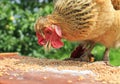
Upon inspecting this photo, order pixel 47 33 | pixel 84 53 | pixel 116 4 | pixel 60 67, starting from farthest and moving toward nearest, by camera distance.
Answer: pixel 84 53, pixel 116 4, pixel 47 33, pixel 60 67

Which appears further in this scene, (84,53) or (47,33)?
(84,53)

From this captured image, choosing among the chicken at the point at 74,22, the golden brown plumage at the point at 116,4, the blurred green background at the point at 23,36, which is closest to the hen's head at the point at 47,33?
the chicken at the point at 74,22

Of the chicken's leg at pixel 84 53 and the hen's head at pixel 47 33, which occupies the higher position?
the hen's head at pixel 47 33

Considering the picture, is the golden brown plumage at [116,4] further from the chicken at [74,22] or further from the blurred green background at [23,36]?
the blurred green background at [23,36]

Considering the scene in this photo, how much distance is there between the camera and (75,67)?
319 cm

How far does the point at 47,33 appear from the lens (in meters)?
3.35

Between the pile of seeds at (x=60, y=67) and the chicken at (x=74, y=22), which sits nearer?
the pile of seeds at (x=60, y=67)

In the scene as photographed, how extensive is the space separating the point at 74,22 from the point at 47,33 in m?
0.21

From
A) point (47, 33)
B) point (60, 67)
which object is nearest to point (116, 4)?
point (47, 33)

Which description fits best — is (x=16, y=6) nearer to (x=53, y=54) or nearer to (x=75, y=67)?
(x=53, y=54)

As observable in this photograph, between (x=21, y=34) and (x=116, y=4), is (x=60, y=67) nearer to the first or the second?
(x=116, y=4)

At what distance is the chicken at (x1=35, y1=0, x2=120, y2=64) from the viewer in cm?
335

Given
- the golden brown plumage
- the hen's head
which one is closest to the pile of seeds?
the hen's head

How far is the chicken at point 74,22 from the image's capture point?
3348 mm
